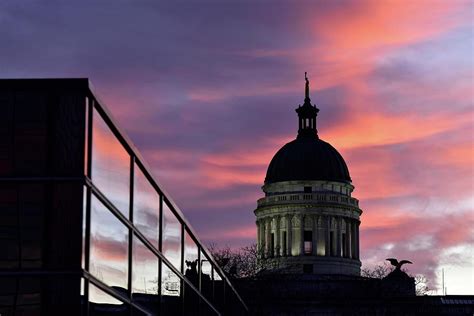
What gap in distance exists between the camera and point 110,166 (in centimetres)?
3556

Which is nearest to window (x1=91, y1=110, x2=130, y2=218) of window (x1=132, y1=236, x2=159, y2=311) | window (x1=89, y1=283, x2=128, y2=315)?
window (x1=132, y1=236, x2=159, y2=311)

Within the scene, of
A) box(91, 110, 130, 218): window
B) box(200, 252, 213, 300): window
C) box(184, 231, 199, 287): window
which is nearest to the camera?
box(91, 110, 130, 218): window

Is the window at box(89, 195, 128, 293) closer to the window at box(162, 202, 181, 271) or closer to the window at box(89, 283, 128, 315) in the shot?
the window at box(89, 283, 128, 315)

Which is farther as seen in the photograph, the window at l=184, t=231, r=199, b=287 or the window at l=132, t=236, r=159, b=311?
the window at l=184, t=231, r=199, b=287

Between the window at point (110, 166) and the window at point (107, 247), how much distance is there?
45 cm

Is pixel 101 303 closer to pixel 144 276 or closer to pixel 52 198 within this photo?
pixel 52 198

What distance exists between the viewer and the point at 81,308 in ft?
105

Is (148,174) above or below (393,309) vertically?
below

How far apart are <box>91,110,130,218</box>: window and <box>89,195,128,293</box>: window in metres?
0.45

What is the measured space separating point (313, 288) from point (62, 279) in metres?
148

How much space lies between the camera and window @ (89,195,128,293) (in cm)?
3344

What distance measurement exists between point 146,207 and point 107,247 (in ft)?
21.4

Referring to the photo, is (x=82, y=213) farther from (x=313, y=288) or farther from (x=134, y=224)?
(x=313, y=288)

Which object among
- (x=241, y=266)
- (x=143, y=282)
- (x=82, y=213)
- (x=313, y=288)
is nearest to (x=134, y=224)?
(x=143, y=282)
